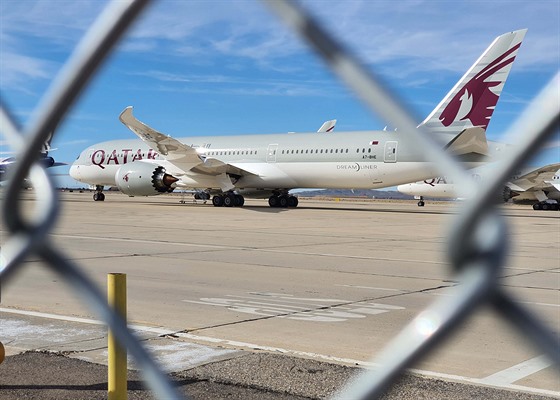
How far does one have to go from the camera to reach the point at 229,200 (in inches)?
1415

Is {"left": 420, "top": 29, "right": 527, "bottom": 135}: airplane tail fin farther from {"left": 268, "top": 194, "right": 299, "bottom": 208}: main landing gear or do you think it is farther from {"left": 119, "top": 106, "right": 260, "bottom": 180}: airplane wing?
{"left": 268, "top": 194, "right": 299, "bottom": 208}: main landing gear

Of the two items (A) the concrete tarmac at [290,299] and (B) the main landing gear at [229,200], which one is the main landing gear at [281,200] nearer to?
(B) the main landing gear at [229,200]

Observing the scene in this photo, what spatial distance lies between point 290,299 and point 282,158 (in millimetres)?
25601

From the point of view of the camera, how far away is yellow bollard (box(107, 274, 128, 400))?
12.6 feet

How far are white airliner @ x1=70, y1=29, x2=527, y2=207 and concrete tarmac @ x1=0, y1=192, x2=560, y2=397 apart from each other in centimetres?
1188

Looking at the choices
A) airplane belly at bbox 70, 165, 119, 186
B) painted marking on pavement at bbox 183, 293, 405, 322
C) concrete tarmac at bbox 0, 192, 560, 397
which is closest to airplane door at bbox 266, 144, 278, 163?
airplane belly at bbox 70, 165, 119, 186

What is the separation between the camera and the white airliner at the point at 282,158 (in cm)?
2833

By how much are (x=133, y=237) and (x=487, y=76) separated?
17006 mm

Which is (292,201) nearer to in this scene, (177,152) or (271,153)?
(271,153)

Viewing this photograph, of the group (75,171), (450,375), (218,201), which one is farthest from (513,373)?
(75,171)

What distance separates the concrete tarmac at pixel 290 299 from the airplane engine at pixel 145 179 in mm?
15682

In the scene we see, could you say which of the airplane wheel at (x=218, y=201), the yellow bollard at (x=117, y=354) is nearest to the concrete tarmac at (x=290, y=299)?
the yellow bollard at (x=117, y=354)

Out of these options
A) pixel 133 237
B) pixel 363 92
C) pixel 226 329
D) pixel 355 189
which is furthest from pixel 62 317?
pixel 355 189

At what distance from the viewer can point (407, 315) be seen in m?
7.59
